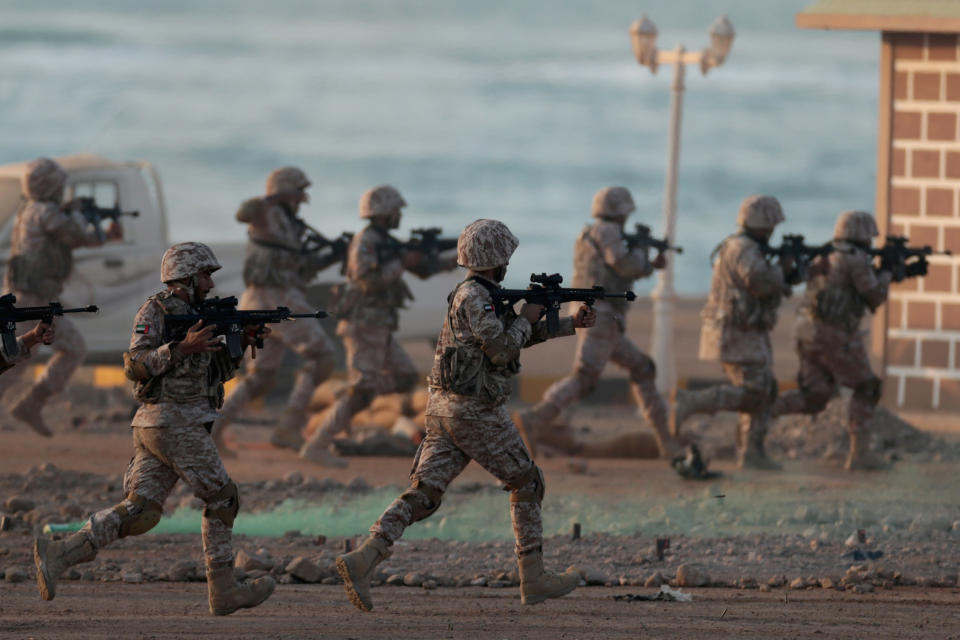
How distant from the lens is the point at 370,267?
12.5m

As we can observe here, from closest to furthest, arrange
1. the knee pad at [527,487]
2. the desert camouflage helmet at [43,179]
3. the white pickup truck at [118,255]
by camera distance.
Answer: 1. the knee pad at [527,487]
2. the desert camouflage helmet at [43,179]
3. the white pickup truck at [118,255]

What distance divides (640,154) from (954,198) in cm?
4135

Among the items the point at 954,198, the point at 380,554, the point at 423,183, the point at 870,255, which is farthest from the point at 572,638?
the point at 423,183

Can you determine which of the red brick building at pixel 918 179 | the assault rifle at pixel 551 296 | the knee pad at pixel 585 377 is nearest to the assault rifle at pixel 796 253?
the knee pad at pixel 585 377

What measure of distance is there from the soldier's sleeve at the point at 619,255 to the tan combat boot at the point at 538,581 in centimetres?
511

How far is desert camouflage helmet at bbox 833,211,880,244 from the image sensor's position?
40.3 feet

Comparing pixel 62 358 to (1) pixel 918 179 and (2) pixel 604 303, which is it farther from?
(1) pixel 918 179

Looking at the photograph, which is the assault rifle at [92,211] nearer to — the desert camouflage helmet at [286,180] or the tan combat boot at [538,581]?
the desert camouflage helmet at [286,180]

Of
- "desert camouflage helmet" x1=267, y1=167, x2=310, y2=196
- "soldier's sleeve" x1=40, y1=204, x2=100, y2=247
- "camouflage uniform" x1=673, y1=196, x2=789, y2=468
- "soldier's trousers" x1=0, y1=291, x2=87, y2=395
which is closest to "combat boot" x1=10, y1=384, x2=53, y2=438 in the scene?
"soldier's trousers" x1=0, y1=291, x2=87, y2=395

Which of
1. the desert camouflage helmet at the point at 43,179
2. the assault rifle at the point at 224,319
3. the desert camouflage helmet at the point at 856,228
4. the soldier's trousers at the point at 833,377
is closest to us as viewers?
the assault rifle at the point at 224,319

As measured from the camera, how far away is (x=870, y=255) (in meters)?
12.4

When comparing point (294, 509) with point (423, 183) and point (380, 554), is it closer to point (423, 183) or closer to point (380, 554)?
point (380, 554)

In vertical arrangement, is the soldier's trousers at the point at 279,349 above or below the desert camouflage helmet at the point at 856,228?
below

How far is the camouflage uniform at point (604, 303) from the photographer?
1240 centimetres
